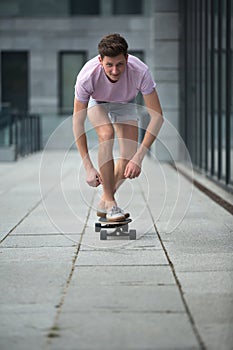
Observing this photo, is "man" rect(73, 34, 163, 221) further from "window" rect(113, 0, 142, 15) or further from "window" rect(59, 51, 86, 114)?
"window" rect(59, 51, 86, 114)

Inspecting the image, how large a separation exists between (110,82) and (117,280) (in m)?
2.10

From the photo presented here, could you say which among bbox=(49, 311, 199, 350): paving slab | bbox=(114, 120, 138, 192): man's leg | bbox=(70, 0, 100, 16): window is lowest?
bbox=(49, 311, 199, 350): paving slab

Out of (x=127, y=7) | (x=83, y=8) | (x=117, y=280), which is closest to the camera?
(x=117, y=280)

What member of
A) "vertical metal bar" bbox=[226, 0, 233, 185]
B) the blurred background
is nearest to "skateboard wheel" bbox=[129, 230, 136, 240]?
the blurred background

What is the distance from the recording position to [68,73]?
108 ft

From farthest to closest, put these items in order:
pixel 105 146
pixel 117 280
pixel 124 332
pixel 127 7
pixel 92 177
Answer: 1. pixel 127 7
2. pixel 105 146
3. pixel 92 177
4. pixel 117 280
5. pixel 124 332

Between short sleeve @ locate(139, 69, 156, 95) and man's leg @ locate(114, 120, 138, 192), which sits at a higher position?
short sleeve @ locate(139, 69, 156, 95)

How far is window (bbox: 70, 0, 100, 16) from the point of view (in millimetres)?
32094

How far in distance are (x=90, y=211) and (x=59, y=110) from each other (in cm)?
2279

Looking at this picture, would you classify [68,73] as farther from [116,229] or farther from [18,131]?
[116,229]

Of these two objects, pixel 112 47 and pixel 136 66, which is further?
pixel 136 66

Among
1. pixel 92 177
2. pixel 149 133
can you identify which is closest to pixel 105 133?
pixel 149 133

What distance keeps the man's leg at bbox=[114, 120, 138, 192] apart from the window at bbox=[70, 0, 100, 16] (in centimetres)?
2520

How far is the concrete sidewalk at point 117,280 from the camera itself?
4.11m
